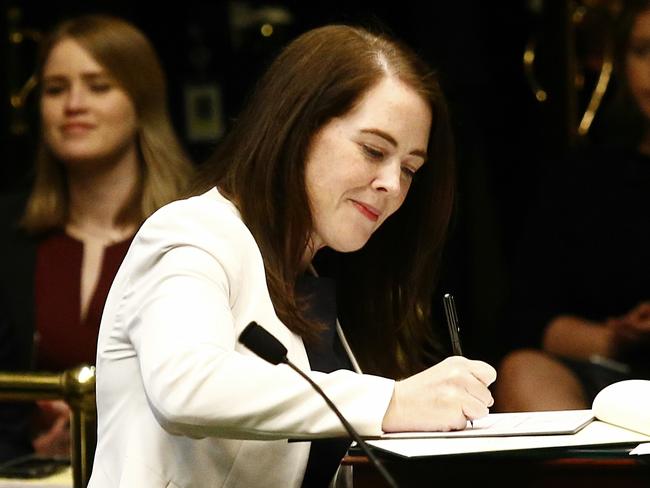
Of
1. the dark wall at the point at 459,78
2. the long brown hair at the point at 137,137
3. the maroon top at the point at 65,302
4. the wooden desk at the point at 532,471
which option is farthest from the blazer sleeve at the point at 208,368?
the dark wall at the point at 459,78

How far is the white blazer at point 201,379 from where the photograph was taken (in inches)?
65.5

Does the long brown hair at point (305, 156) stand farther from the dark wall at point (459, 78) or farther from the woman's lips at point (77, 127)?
the dark wall at point (459, 78)

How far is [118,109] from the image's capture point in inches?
137

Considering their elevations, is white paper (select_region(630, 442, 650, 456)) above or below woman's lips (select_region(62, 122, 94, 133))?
above

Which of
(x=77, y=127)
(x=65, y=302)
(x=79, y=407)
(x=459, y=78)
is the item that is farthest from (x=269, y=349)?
(x=459, y=78)

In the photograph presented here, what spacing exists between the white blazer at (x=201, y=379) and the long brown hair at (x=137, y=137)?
4.61 feet

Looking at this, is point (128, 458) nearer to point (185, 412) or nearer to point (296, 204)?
point (185, 412)

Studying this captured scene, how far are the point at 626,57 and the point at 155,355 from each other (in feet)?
6.98

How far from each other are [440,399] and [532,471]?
7.7 inches

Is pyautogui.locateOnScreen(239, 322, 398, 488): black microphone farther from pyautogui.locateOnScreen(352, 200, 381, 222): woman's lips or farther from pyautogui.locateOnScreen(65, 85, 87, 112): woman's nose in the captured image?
pyautogui.locateOnScreen(65, 85, 87, 112): woman's nose

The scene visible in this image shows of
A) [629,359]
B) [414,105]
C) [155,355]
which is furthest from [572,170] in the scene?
[155,355]

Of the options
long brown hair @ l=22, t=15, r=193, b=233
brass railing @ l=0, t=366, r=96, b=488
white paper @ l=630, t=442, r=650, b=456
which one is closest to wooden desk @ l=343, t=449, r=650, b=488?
white paper @ l=630, t=442, r=650, b=456

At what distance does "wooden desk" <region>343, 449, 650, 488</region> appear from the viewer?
1.64m

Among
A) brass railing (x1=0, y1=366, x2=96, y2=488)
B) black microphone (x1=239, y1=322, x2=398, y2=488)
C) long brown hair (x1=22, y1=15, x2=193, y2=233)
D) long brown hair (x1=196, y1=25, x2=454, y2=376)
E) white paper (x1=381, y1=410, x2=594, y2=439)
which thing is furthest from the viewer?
long brown hair (x1=22, y1=15, x2=193, y2=233)
